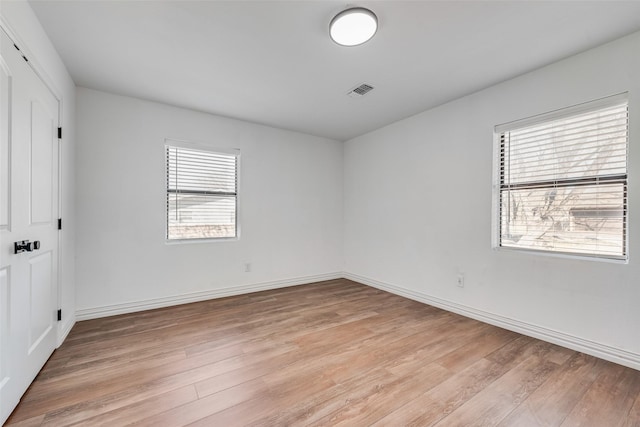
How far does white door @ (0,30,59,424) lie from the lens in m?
1.46

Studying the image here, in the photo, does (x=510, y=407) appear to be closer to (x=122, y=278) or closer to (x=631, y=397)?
(x=631, y=397)

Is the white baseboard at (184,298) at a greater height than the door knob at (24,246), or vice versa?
the door knob at (24,246)

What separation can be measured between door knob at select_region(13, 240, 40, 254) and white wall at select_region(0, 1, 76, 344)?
693mm

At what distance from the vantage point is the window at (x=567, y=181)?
2135 mm

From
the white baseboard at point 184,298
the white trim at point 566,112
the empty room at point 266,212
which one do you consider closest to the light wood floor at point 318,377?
the empty room at point 266,212

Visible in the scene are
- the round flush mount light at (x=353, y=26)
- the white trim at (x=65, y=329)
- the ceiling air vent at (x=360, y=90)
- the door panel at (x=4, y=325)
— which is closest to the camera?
the door panel at (x=4, y=325)

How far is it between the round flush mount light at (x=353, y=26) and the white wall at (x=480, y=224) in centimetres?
172

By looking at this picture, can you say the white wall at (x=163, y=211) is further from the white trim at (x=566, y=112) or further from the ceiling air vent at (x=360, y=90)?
the white trim at (x=566, y=112)

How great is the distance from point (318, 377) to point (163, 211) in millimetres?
2654

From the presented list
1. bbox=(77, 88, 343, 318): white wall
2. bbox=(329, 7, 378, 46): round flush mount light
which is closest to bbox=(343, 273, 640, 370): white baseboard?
bbox=(77, 88, 343, 318): white wall

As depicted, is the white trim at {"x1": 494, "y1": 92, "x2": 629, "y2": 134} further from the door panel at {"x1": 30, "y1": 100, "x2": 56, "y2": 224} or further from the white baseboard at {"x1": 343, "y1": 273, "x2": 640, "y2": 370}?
the door panel at {"x1": 30, "y1": 100, "x2": 56, "y2": 224}

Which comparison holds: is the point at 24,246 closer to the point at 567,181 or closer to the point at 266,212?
the point at 266,212

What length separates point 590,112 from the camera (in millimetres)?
2238

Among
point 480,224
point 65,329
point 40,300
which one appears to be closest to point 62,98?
point 40,300
